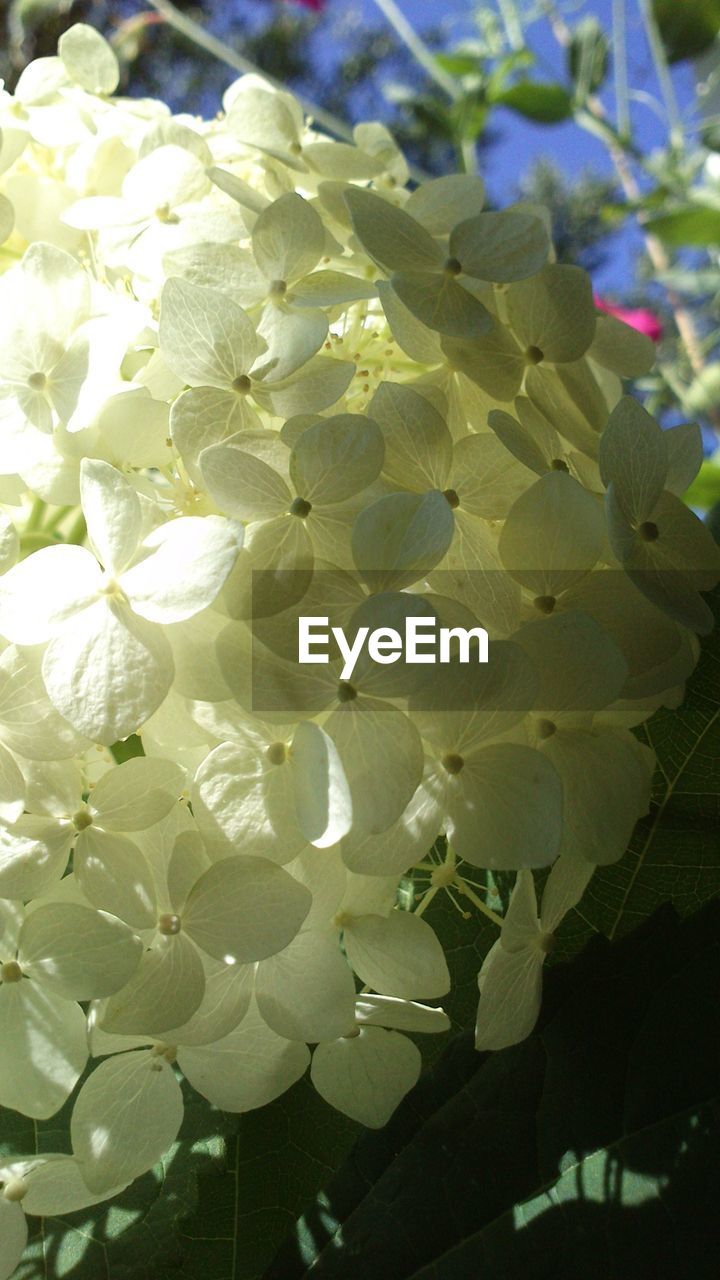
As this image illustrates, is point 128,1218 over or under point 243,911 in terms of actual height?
under

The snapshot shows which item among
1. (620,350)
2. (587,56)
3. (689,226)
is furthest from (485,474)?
(587,56)

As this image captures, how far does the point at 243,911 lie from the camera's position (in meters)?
0.27

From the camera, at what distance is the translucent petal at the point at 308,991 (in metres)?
0.29

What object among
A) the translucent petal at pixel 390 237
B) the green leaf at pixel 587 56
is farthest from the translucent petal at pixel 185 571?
the green leaf at pixel 587 56

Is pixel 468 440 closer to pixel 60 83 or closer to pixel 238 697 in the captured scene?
pixel 238 697

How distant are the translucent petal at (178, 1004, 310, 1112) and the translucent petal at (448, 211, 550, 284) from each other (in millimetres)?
214

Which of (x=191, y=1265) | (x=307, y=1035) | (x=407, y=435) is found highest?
(x=407, y=435)

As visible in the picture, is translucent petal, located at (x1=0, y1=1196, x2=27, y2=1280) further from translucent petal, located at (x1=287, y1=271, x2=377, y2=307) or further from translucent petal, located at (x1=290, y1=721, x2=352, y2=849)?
translucent petal, located at (x1=287, y1=271, x2=377, y2=307)

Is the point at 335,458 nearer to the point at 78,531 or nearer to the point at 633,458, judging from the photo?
the point at 633,458

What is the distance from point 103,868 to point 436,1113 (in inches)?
5.1

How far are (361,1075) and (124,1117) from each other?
2.4 inches

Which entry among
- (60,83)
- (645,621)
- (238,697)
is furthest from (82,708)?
(60,83)

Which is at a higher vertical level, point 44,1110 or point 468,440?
point 468,440

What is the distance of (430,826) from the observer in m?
0.29
